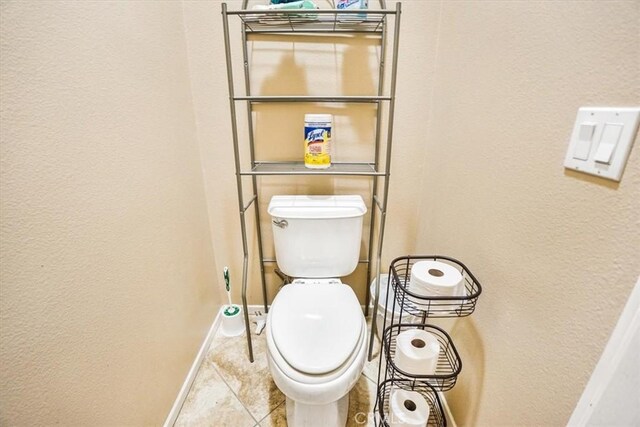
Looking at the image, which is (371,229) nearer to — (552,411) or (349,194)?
(349,194)

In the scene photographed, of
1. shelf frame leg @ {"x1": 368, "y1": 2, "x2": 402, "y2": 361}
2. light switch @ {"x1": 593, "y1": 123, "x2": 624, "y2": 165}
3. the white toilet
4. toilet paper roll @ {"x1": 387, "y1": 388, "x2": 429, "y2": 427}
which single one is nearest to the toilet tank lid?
the white toilet

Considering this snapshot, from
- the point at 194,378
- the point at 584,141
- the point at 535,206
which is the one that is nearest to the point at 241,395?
the point at 194,378

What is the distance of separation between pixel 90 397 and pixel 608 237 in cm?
117

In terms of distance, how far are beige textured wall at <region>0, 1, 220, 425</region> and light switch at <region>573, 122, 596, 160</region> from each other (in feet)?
3.49

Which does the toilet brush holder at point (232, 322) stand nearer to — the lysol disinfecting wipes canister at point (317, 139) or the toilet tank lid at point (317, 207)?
the toilet tank lid at point (317, 207)

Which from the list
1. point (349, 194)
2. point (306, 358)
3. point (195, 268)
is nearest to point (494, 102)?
point (349, 194)

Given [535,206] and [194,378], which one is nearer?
[535,206]

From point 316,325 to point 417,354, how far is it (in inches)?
13.3

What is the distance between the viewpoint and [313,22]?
110 centimetres

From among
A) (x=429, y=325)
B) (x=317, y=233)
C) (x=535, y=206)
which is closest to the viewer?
(x=535, y=206)

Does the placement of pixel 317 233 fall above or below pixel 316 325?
above

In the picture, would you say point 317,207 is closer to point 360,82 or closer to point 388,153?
point 388,153

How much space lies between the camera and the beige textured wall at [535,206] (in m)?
0.48

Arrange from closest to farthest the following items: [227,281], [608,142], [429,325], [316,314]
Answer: [608,142] → [429,325] → [316,314] → [227,281]
